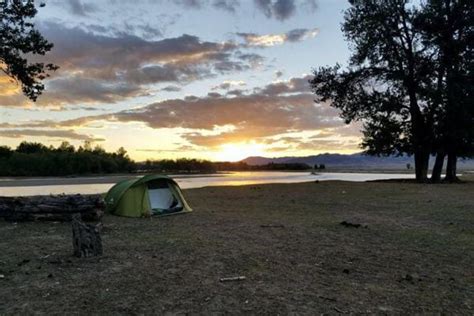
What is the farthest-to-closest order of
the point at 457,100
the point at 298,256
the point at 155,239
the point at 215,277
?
the point at 457,100, the point at 155,239, the point at 298,256, the point at 215,277

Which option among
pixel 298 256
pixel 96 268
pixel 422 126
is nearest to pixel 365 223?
pixel 298 256

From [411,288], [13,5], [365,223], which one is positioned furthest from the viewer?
[13,5]

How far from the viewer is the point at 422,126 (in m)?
29.9

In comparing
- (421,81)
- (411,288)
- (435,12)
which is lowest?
(411,288)

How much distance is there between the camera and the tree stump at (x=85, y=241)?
8.04 metres

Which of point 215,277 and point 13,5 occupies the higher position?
point 13,5

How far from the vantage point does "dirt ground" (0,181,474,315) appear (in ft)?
18.2

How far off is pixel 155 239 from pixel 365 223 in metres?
5.89

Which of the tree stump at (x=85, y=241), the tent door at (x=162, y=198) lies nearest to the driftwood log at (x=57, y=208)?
the tent door at (x=162, y=198)

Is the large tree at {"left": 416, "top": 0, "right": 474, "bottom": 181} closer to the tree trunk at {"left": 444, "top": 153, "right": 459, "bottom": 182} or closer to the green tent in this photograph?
the tree trunk at {"left": 444, "top": 153, "right": 459, "bottom": 182}

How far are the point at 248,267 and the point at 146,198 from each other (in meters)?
7.75

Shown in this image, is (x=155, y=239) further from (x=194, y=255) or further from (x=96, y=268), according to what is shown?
(x=96, y=268)

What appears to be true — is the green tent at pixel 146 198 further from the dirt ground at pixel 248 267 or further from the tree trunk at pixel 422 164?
the tree trunk at pixel 422 164

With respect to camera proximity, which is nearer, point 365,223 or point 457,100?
point 365,223
